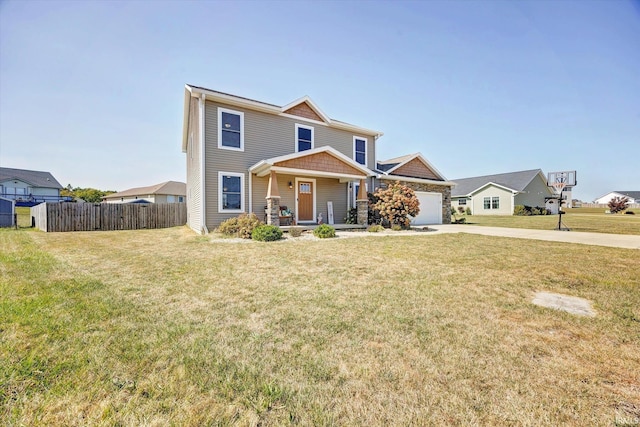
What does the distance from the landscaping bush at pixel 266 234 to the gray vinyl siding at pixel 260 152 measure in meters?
2.85

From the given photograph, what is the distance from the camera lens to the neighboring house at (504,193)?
29.7 m

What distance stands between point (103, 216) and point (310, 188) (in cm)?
1187

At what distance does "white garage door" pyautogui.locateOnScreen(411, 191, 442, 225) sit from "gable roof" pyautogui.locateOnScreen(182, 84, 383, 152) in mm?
5452

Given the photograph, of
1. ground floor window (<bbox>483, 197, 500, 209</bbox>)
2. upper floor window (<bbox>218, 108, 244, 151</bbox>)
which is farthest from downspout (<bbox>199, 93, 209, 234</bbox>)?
ground floor window (<bbox>483, 197, 500, 209</bbox>)

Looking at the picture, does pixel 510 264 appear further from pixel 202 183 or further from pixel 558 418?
pixel 202 183

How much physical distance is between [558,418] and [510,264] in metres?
5.04

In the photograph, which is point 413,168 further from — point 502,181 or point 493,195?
point 502,181

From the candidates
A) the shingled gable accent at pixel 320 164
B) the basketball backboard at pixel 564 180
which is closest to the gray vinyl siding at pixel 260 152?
the shingled gable accent at pixel 320 164

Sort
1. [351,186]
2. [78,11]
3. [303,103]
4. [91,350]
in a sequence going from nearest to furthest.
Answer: [91,350]
[78,11]
[303,103]
[351,186]

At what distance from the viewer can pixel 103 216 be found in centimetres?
1464

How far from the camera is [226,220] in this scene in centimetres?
1146

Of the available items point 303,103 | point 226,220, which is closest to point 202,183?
point 226,220

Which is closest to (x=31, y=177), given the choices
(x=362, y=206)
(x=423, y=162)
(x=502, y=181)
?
(x=362, y=206)

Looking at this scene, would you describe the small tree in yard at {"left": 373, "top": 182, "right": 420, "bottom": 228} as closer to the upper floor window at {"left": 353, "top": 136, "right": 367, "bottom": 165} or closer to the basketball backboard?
the upper floor window at {"left": 353, "top": 136, "right": 367, "bottom": 165}
